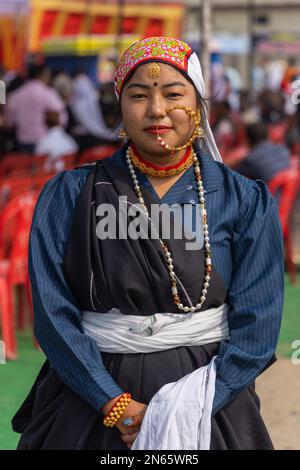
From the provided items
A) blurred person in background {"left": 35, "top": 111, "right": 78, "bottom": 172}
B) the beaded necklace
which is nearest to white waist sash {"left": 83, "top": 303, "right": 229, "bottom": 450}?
the beaded necklace

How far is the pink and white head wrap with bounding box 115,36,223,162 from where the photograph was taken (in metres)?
2.79

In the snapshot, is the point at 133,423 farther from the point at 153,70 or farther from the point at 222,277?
the point at 153,70

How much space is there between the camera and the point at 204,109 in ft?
9.54

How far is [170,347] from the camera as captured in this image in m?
2.78

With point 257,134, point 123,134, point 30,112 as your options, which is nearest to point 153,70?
Result: point 123,134

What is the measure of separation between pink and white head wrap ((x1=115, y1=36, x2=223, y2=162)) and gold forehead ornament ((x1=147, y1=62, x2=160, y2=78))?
0.01 meters

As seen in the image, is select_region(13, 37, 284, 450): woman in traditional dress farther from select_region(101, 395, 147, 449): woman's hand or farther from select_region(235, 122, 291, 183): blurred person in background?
select_region(235, 122, 291, 183): blurred person in background

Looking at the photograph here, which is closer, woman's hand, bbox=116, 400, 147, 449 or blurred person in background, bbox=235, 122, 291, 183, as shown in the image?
woman's hand, bbox=116, 400, 147, 449

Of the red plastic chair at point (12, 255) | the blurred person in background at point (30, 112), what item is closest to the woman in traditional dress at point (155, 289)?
the red plastic chair at point (12, 255)

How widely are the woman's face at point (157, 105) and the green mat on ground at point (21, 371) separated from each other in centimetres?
241

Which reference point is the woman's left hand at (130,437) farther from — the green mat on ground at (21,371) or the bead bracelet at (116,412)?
the green mat on ground at (21,371)

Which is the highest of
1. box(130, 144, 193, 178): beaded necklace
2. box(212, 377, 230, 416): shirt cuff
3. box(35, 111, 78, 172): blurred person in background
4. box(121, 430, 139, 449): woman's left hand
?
box(130, 144, 193, 178): beaded necklace

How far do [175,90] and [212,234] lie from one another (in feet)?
1.33
